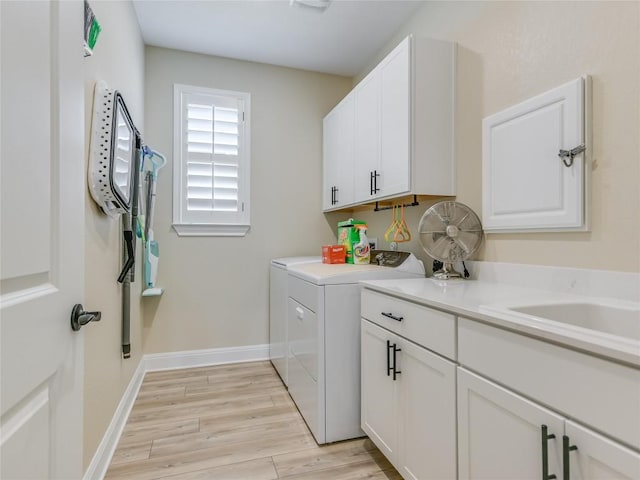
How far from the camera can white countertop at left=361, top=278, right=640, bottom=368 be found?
28.2 inches

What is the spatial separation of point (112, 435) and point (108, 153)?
1427mm

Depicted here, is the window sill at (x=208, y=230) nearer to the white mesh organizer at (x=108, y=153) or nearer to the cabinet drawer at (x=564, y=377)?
the white mesh organizer at (x=108, y=153)

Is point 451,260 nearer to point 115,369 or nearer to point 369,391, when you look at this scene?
point 369,391

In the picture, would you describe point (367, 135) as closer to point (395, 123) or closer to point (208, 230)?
point (395, 123)

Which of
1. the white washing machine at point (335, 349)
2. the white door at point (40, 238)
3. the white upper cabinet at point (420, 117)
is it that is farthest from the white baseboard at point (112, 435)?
the white upper cabinet at point (420, 117)

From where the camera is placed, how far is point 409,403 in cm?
140

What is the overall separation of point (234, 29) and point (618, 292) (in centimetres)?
283

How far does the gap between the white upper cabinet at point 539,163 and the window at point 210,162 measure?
2.06 metres

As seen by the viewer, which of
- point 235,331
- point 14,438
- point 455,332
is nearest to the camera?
point 14,438

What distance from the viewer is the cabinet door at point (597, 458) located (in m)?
0.68

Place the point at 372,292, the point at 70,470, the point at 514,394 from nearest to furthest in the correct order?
the point at 70,470
the point at 514,394
the point at 372,292

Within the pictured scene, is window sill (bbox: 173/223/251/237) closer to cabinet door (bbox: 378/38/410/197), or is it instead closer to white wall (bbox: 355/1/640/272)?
cabinet door (bbox: 378/38/410/197)

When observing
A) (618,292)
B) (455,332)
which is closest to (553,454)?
(455,332)

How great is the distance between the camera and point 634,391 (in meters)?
0.67
